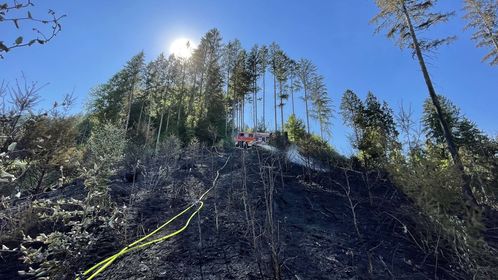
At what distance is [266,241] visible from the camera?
366cm

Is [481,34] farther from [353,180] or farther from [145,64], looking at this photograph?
[145,64]

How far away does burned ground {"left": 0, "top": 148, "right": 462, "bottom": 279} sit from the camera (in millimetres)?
3094

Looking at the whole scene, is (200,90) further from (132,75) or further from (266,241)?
(266,241)

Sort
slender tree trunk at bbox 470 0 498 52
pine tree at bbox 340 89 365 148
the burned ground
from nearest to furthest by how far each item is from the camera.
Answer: the burned ground → slender tree trunk at bbox 470 0 498 52 → pine tree at bbox 340 89 365 148

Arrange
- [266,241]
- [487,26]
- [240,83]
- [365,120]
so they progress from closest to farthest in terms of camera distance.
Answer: [266,241], [487,26], [365,120], [240,83]

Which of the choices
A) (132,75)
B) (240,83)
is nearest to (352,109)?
(240,83)

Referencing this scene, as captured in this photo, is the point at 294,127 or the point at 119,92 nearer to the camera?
the point at 119,92

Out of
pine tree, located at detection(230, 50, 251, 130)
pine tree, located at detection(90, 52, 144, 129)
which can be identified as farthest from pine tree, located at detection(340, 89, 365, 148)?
pine tree, located at detection(90, 52, 144, 129)

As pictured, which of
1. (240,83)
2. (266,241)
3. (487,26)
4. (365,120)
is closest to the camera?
(266,241)

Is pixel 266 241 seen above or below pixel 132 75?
below

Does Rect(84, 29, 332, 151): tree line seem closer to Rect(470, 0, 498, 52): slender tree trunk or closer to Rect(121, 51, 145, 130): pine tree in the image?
Rect(121, 51, 145, 130): pine tree

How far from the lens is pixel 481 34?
13172 millimetres

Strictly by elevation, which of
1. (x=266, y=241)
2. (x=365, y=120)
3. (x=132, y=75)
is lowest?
(x=266, y=241)

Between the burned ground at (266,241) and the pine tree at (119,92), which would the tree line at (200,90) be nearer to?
the pine tree at (119,92)
